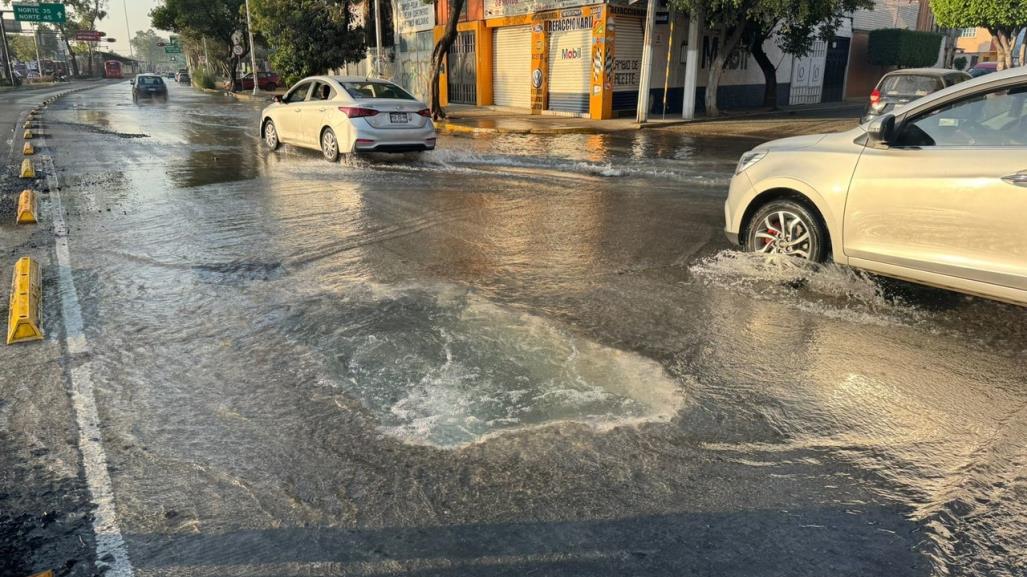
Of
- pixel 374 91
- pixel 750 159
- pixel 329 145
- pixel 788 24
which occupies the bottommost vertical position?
pixel 329 145

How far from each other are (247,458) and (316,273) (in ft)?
9.88

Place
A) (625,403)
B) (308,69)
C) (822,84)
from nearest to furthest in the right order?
(625,403) < (308,69) < (822,84)

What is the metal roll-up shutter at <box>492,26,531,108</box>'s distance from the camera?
26.0 meters

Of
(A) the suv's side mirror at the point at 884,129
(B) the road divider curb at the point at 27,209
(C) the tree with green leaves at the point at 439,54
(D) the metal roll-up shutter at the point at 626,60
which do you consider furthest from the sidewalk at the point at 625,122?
(A) the suv's side mirror at the point at 884,129

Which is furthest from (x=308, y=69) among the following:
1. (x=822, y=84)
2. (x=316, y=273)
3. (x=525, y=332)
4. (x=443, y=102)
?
(x=525, y=332)

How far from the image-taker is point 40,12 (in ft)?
235

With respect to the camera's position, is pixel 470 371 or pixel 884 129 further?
pixel 884 129

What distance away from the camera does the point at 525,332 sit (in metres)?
4.84

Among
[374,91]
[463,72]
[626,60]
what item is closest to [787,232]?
[374,91]

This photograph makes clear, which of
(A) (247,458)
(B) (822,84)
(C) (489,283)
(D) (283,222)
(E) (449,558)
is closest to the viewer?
(E) (449,558)

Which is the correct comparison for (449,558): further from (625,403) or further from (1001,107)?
(1001,107)

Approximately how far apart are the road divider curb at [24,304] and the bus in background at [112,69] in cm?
12228

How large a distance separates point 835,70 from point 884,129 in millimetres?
34603

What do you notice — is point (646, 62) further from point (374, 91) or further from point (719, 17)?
point (374, 91)
